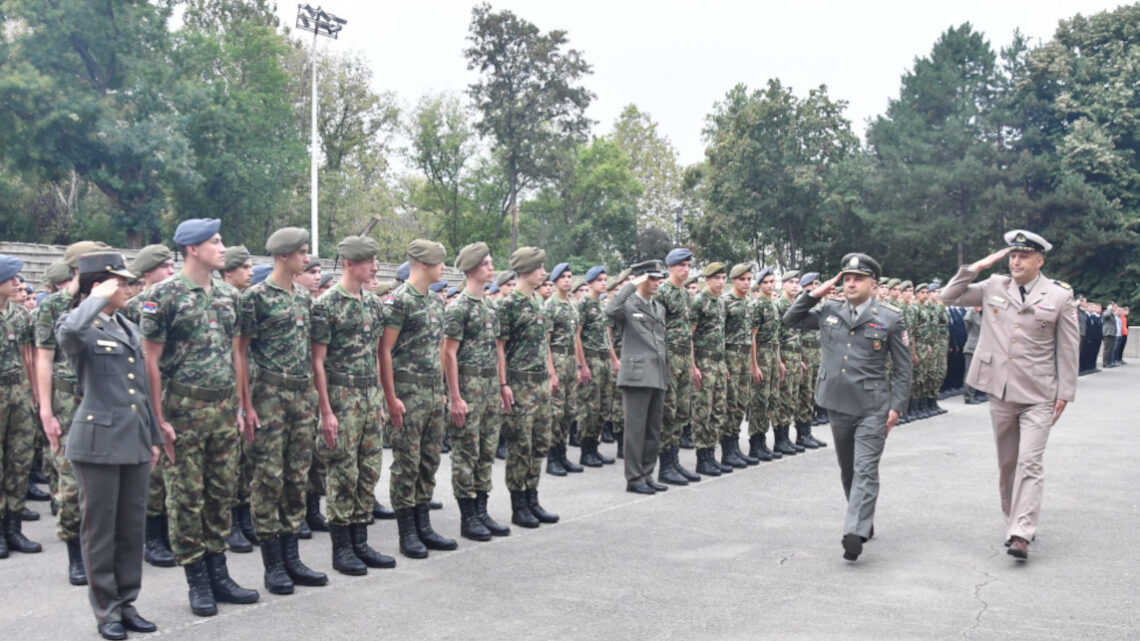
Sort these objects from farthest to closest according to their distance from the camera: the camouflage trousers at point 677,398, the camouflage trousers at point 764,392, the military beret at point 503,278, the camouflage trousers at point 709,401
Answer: the military beret at point 503,278 < the camouflage trousers at point 764,392 < the camouflage trousers at point 709,401 < the camouflage trousers at point 677,398

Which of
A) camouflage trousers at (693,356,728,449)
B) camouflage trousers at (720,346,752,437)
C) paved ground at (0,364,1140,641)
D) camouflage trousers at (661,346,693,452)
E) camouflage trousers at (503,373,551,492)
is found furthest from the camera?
camouflage trousers at (720,346,752,437)

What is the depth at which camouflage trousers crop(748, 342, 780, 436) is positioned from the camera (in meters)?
11.4

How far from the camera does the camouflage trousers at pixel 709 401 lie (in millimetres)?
10211

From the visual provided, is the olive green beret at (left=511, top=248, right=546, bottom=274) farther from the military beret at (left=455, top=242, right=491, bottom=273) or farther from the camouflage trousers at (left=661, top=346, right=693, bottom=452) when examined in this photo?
the camouflage trousers at (left=661, top=346, right=693, bottom=452)

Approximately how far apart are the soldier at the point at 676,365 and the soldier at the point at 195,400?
492 centimetres

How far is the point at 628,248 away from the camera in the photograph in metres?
61.8

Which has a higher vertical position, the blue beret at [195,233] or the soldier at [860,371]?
the blue beret at [195,233]

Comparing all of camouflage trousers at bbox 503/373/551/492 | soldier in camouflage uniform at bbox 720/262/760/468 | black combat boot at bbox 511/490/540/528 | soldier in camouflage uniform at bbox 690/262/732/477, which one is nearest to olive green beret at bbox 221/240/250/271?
camouflage trousers at bbox 503/373/551/492

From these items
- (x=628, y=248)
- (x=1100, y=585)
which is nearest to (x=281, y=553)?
(x=1100, y=585)

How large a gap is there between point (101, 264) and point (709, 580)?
3740 millimetres

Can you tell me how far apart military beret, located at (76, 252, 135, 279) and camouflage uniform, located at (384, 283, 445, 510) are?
5.95 feet

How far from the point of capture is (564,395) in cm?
1105

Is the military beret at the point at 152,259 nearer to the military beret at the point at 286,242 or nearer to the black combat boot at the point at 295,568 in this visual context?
the military beret at the point at 286,242

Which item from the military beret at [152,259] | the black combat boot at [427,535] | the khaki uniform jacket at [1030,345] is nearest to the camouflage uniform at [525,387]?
the black combat boot at [427,535]
